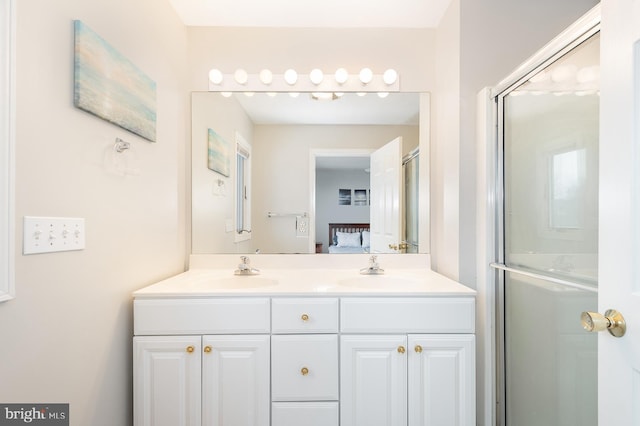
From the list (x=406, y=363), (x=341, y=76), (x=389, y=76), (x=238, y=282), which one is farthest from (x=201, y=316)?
(x=389, y=76)

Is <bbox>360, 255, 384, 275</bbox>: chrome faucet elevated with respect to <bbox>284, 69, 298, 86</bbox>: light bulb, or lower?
lower

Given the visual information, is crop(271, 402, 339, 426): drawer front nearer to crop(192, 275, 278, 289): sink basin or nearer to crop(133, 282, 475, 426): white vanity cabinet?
crop(133, 282, 475, 426): white vanity cabinet

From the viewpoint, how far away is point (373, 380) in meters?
1.50

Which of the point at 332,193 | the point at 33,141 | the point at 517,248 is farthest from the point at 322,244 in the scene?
the point at 33,141

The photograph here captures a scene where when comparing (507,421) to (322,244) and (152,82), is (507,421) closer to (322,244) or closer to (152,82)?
(322,244)

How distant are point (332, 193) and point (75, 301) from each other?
1403 millimetres

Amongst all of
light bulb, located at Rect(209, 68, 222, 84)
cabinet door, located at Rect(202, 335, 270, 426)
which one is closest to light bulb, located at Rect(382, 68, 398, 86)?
light bulb, located at Rect(209, 68, 222, 84)

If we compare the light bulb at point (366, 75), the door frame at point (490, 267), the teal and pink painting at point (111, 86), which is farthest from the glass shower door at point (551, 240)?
the teal and pink painting at point (111, 86)

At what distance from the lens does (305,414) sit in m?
1.50

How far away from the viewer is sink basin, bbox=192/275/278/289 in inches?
72.8

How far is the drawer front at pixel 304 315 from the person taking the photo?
4.96 ft

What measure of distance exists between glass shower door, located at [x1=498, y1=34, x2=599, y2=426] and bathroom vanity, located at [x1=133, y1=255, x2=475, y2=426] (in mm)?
216

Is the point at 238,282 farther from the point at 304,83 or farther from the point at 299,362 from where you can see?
the point at 304,83

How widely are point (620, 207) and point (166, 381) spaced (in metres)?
1.65
